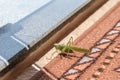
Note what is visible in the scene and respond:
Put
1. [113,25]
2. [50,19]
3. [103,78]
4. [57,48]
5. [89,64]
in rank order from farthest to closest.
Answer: [113,25]
[50,19]
[57,48]
[89,64]
[103,78]

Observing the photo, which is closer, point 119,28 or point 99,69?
point 99,69

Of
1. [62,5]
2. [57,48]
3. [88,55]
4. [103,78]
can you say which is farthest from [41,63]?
[62,5]

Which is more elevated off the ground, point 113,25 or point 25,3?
point 25,3

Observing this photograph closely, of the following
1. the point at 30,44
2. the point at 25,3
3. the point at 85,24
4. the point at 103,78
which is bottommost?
the point at 103,78

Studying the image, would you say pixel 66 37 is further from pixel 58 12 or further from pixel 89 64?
pixel 89 64

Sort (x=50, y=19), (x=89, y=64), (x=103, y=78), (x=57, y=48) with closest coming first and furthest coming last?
(x=103, y=78), (x=89, y=64), (x=57, y=48), (x=50, y=19)

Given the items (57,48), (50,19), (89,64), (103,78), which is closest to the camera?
(103,78)

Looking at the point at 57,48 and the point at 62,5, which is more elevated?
the point at 62,5

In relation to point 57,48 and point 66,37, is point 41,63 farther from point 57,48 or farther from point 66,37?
point 66,37

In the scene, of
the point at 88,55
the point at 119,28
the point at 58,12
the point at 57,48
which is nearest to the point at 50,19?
the point at 58,12
